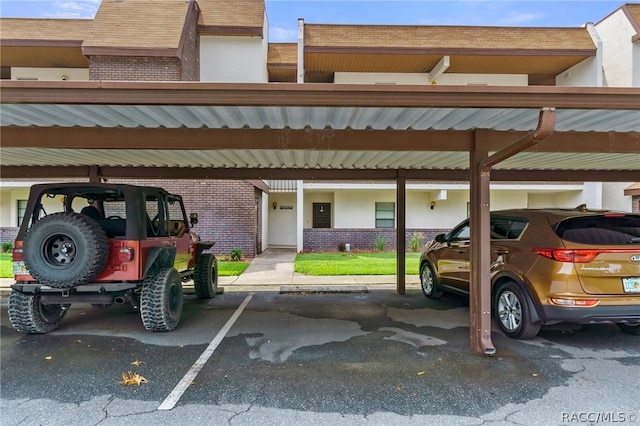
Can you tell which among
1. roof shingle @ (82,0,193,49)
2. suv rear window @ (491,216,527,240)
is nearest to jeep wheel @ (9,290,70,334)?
suv rear window @ (491,216,527,240)

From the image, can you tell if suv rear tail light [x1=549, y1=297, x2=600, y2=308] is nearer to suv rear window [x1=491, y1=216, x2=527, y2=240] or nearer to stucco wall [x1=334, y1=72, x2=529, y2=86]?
suv rear window [x1=491, y1=216, x2=527, y2=240]

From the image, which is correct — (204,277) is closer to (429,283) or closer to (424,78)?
(429,283)

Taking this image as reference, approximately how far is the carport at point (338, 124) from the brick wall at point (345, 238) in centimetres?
951

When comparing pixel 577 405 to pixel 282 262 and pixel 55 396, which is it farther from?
pixel 282 262

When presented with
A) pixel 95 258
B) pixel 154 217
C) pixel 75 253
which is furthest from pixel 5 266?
pixel 95 258

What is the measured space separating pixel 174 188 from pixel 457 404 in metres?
12.0

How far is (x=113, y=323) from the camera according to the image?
19.3ft

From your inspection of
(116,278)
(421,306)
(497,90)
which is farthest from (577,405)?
(116,278)

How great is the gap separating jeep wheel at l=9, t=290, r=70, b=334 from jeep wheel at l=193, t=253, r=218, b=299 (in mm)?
2516

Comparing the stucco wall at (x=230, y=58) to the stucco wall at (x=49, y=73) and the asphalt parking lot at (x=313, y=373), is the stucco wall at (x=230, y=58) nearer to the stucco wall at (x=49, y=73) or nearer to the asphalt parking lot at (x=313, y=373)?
the stucco wall at (x=49, y=73)

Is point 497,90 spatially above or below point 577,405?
above

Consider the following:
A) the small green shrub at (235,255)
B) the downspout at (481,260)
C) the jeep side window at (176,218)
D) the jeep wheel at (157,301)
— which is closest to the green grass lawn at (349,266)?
the small green shrub at (235,255)

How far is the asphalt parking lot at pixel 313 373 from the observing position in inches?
126

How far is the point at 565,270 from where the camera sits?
4.38 meters
